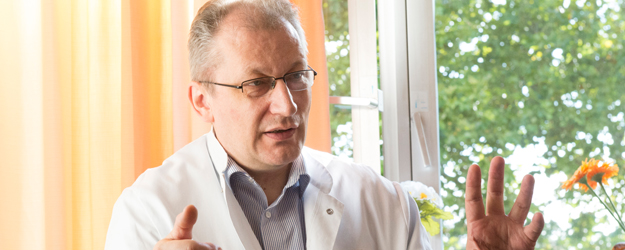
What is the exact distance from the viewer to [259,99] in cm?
110

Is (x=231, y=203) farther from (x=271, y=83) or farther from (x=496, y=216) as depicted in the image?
(x=496, y=216)

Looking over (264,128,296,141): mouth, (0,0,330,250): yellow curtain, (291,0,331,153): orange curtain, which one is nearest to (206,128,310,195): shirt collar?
(264,128,296,141): mouth

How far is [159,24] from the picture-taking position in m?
1.35

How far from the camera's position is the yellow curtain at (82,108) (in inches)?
42.4

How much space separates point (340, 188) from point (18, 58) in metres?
0.78

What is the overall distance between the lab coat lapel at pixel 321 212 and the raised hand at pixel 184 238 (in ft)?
1.07

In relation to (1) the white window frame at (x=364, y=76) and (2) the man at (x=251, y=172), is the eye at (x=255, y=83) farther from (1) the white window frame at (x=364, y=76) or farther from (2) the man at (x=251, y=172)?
(1) the white window frame at (x=364, y=76)

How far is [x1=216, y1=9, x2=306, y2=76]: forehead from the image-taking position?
1089 millimetres

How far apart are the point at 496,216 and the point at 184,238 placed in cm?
59

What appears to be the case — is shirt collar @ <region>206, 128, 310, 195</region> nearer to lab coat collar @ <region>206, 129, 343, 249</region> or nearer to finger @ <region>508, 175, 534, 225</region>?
lab coat collar @ <region>206, 129, 343, 249</region>

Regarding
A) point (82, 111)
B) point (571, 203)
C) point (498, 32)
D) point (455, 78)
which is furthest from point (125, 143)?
point (571, 203)

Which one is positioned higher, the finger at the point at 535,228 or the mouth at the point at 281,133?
the mouth at the point at 281,133

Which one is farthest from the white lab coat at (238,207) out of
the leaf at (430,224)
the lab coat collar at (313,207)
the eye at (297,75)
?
the leaf at (430,224)

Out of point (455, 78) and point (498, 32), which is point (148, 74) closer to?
point (455, 78)
